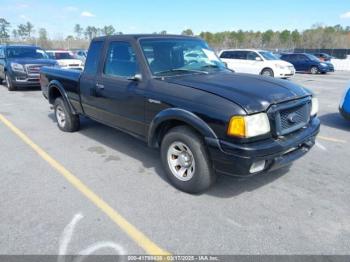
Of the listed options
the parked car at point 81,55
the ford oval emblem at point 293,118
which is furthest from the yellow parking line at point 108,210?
the parked car at point 81,55

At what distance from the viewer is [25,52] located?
12.8 m

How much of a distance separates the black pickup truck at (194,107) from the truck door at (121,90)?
0.5 inches

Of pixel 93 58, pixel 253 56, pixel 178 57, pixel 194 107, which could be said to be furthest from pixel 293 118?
pixel 253 56

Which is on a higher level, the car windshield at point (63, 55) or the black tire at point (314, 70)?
the car windshield at point (63, 55)

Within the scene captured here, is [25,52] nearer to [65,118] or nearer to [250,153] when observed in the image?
[65,118]

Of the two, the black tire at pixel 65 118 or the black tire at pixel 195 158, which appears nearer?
the black tire at pixel 195 158

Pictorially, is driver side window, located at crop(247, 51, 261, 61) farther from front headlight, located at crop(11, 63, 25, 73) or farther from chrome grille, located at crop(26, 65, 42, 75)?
front headlight, located at crop(11, 63, 25, 73)

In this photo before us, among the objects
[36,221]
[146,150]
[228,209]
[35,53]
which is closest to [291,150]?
[228,209]

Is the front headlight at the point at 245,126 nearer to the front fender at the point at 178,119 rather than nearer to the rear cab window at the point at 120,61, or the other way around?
the front fender at the point at 178,119

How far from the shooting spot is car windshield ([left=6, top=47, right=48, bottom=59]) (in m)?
12.5

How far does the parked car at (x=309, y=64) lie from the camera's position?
21.5 meters

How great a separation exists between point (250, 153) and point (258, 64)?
14461 millimetres

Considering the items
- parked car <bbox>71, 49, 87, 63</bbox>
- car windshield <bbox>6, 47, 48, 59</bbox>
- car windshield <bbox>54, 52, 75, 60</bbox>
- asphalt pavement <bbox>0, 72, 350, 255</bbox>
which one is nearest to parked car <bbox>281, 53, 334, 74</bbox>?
parked car <bbox>71, 49, 87, 63</bbox>

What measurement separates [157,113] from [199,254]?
1.78 m
